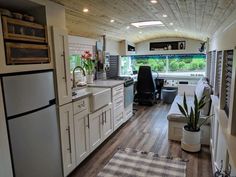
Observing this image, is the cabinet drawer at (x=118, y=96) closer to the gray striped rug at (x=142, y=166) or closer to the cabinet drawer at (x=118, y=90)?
the cabinet drawer at (x=118, y=90)

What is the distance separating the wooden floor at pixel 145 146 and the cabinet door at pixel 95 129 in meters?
0.16

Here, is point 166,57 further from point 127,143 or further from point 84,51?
point 127,143

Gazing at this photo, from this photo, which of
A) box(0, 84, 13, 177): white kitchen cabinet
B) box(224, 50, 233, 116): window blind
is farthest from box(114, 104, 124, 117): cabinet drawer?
box(0, 84, 13, 177): white kitchen cabinet

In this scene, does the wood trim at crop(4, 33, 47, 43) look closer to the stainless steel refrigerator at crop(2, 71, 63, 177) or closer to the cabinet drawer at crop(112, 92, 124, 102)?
the stainless steel refrigerator at crop(2, 71, 63, 177)

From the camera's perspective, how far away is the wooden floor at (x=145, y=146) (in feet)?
8.18

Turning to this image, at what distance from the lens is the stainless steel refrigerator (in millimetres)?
1545

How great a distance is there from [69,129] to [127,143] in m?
1.31

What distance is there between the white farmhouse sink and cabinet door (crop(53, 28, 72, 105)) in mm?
516

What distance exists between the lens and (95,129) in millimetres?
A: 2881

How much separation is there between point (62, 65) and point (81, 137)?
100 centimetres

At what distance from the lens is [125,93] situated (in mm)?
4062

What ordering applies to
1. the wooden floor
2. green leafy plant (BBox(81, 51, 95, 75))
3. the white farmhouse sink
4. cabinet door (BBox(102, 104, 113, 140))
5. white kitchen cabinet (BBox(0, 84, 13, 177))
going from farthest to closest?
green leafy plant (BBox(81, 51, 95, 75)) < cabinet door (BBox(102, 104, 113, 140)) < the white farmhouse sink < the wooden floor < white kitchen cabinet (BBox(0, 84, 13, 177))

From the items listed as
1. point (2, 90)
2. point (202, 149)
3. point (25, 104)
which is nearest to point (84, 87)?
point (25, 104)

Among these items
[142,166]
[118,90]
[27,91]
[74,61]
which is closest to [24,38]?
[27,91]
